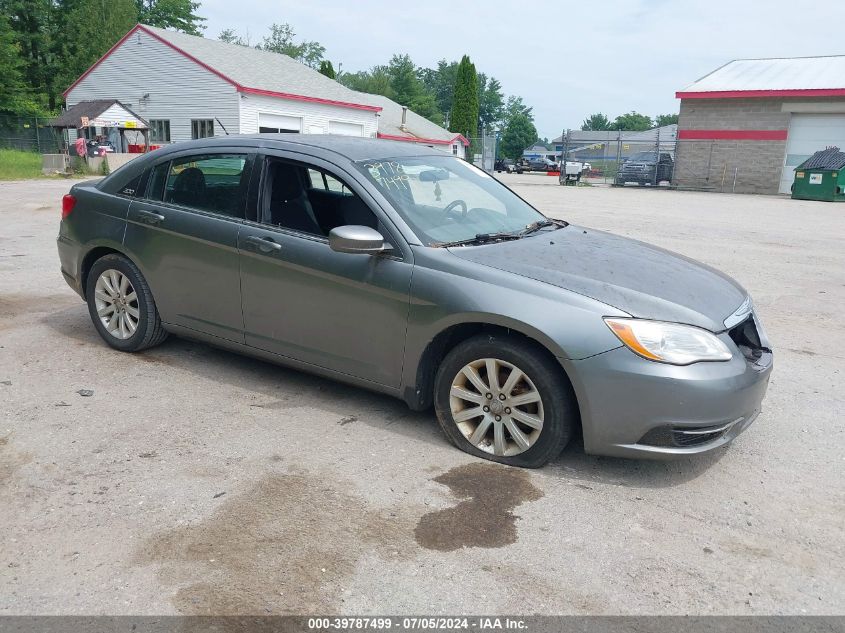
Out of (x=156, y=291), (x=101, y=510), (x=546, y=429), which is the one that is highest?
(x=156, y=291)

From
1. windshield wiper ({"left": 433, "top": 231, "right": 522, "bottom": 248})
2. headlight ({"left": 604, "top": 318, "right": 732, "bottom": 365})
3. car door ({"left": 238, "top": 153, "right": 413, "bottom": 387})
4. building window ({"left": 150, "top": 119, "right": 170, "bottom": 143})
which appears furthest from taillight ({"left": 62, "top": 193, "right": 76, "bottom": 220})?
building window ({"left": 150, "top": 119, "right": 170, "bottom": 143})

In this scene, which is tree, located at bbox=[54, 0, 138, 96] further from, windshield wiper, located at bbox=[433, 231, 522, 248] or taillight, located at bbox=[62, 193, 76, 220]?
windshield wiper, located at bbox=[433, 231, 522, 248]

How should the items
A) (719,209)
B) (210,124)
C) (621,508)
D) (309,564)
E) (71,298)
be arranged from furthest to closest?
(210,124), (719,209), (71,298), (621,508), (309,564)

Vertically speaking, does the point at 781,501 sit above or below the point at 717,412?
below

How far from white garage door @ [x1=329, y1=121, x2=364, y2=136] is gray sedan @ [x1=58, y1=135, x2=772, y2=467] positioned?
3344cm

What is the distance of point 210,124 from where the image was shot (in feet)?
108

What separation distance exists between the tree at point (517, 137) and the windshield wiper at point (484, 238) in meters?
87.4

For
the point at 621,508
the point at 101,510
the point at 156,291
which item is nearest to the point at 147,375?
the point at 156,291

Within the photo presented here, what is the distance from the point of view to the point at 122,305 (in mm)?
5188

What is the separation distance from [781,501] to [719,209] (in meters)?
19.1

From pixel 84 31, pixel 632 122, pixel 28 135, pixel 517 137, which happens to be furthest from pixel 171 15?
pixel 632 122

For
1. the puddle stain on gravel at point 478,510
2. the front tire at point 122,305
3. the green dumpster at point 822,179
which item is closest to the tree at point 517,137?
the green dumpster at point 822,179

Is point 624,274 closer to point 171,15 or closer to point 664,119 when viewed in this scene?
point 171,15

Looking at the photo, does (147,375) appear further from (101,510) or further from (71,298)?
(71,298)
